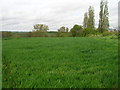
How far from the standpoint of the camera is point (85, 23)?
1919 inches

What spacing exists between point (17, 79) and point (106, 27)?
134ft

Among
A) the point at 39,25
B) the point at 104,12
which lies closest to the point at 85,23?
the point at 104,12

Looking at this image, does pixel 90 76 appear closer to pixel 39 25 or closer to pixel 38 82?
pixel 38 82

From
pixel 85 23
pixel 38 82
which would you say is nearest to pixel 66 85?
pixel 38 82

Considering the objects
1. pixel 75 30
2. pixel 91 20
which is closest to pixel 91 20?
pixel 91 20

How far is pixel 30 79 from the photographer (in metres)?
3.00

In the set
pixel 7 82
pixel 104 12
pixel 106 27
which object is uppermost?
pixel 104 12

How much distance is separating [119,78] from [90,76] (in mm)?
553

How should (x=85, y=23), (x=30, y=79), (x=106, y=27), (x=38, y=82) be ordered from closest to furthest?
(x=38, y=82) < (x=30, y=79) < (x=106, y=27) < (x=85, y=23)

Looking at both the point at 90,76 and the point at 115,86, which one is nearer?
the point at 115,86

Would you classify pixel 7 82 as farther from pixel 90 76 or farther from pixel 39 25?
pixel 39 25

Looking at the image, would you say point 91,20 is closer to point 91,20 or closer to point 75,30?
point 91,20

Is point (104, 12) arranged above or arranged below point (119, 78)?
above

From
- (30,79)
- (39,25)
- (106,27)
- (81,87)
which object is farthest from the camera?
(39,25)
